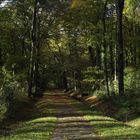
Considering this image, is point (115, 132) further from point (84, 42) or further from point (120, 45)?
point (84, 42)

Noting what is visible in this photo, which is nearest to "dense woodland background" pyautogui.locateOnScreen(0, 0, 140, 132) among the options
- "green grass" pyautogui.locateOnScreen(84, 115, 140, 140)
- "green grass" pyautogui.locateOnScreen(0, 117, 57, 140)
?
"green grass" pyautogui.locateOnScreen(0, 117, 57, 140)

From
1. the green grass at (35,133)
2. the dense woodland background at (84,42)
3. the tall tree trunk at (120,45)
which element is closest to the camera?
the green grass at (35,133)

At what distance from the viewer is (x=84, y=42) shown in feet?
191

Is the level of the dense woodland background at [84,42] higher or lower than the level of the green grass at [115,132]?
higher

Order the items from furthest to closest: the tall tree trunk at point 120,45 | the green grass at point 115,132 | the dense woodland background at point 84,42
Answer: the dense woodland background at point 84,42, the tall tree trunk at point 120,45, the green grass at point 115,132

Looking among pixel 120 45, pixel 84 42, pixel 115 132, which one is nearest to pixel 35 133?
pixel 115 132

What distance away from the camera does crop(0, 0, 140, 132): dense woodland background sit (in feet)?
111

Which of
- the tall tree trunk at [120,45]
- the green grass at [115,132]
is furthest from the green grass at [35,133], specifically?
the tall tree trunk at [120,45]

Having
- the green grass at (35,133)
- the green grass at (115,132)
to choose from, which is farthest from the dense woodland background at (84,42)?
the green grass at (115,132)

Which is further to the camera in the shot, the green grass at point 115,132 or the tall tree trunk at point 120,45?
the tall tree trunk at point 120,45

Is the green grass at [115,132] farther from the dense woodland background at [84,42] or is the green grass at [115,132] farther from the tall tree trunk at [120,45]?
the tall tree trunk at [120,45]

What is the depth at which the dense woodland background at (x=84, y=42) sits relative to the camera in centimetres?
3370

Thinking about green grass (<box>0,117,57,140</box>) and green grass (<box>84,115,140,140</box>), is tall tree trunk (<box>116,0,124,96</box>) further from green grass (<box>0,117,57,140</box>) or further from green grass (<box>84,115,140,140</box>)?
green grass (<box>84,115,140,140</box>)

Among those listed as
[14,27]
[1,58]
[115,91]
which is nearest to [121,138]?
[115,91]
